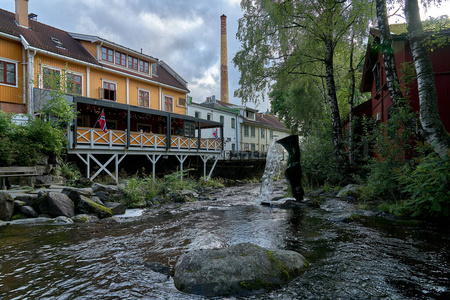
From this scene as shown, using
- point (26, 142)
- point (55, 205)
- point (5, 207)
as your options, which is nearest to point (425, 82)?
point (55, 205)

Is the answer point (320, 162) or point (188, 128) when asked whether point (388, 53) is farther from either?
point (188, 128)

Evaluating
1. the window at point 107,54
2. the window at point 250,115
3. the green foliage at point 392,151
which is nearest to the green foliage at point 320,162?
the green foliage at point 392,151

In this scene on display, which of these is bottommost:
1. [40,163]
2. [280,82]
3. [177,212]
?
[177,212]

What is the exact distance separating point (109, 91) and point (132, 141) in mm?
5950

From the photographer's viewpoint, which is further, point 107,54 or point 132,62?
point 132,62

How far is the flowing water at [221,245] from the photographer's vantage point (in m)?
3.41

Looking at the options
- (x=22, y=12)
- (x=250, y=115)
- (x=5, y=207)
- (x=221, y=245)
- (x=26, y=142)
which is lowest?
(x=221, y=245)

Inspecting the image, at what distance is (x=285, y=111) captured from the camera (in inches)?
1211

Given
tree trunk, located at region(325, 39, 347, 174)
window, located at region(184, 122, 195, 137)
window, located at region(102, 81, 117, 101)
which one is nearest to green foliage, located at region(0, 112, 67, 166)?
window, located at region(102, 81, 117, 101)

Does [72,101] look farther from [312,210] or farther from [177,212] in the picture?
[312,210]

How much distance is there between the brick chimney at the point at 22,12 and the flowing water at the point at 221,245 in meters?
17.3

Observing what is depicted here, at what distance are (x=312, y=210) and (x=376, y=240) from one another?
12.3 ft

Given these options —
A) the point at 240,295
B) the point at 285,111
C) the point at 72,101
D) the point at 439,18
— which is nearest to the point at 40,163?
the point at 72,101

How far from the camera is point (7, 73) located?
15781mm
